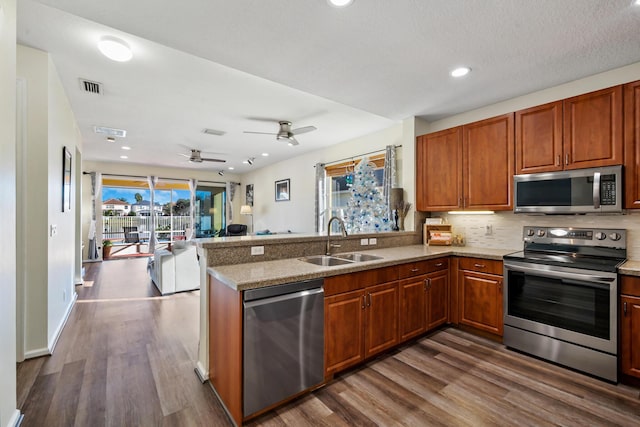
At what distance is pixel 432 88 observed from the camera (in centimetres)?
303

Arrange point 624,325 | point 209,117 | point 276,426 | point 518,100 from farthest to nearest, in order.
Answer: point 209,117 → point 518,100 → point 624,325 → point 276,426

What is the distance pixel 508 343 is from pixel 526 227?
1239 millimetres

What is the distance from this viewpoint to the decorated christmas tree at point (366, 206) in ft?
14.1

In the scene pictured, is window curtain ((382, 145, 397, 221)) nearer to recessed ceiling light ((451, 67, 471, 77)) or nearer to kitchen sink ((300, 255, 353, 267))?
recessed ceiling light ((451, 67, 471, 77))

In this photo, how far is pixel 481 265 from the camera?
3.01 metres

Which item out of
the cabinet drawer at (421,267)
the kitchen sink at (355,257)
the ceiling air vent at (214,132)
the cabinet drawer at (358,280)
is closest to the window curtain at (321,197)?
the ceiling air vent at (214,132)

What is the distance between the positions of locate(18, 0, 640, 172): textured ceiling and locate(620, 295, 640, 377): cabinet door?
2.00 meters

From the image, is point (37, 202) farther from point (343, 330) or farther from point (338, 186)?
point (338, 186)

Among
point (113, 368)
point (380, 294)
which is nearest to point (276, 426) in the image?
point (380, 294)

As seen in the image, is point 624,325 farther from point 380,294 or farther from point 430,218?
point 430,218

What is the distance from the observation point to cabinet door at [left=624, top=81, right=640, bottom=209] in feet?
7.66

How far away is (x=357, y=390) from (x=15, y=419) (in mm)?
2144

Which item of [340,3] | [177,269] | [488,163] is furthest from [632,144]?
[177,269]

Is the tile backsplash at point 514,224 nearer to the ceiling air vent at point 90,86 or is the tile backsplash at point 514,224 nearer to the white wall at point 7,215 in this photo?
the white wall at point 7,215
